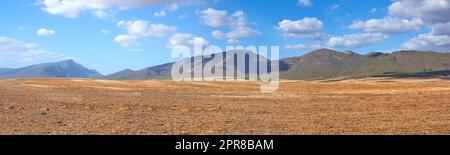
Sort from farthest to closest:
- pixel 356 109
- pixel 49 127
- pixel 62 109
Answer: pixel 356 109
pixel 62 109
pixel 49 127

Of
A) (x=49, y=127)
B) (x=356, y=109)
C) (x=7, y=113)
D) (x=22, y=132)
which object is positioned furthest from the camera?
(x=356, y=109)

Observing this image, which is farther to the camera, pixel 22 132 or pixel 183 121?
pixel 183 121

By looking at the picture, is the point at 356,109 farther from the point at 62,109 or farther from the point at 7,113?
the point at 7,113

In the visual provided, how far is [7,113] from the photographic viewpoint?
2547 cm

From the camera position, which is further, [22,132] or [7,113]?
[7,113]

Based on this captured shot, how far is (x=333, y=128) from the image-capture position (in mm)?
21031

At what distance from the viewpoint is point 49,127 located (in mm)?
20203

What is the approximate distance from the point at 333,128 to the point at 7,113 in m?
16.0
